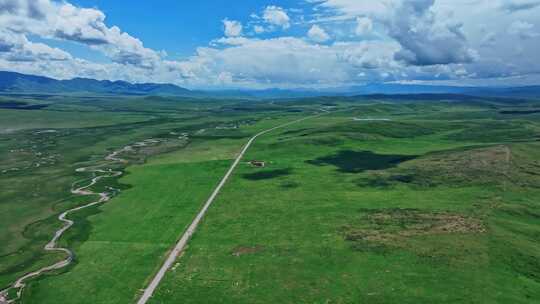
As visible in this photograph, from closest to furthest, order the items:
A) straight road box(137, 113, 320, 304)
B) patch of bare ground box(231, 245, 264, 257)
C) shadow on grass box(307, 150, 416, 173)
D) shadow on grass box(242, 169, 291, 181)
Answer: straight road box(137, 113, 320, 304), patch of bare ground box(231, 245, 264, 257), shadow on grass box(242, 169, 291, 181), shadow on grass box(307, 150, 416, 173)

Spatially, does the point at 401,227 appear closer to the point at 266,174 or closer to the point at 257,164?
the point at 266,174

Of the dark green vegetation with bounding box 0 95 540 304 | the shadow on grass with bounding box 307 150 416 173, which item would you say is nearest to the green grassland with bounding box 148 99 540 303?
the dark green vegetation with bounding box 0 95 540 304

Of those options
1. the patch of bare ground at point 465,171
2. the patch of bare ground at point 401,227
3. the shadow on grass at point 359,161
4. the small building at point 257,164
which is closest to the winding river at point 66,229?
the small building at point 257,164

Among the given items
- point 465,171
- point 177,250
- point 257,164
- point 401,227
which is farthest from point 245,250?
point 465,171

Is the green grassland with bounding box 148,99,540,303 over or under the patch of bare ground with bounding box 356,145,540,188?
under

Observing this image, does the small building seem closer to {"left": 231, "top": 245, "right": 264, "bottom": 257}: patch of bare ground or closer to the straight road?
the straight road

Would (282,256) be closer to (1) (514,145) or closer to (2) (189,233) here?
(2) (189,233)

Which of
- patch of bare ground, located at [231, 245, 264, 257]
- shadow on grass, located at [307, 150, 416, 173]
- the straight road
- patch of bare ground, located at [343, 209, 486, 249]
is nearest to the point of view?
the straight road
